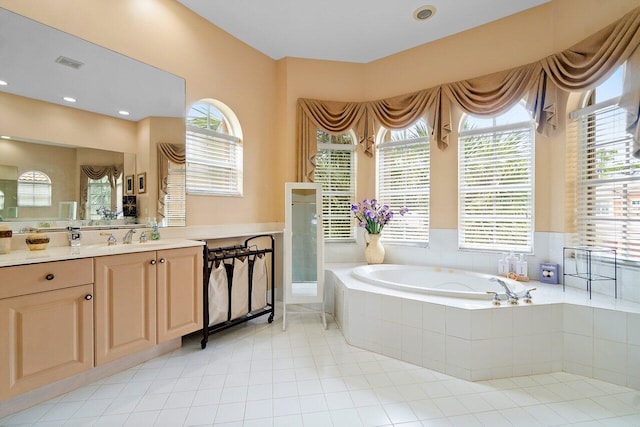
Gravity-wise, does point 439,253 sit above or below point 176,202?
below

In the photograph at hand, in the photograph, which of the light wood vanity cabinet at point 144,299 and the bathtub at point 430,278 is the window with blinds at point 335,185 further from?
the light wood vanity cabinet at point 144,299

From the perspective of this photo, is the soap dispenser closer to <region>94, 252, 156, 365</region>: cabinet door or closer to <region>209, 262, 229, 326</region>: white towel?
<region>94, 252, 156, 365</region>: cabinet door

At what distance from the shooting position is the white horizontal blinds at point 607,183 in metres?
2.19

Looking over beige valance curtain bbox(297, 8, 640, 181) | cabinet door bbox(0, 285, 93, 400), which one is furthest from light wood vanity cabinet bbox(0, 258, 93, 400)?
beige valance curtain bbox(297, 8, 640, 181)

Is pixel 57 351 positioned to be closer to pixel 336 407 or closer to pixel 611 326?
pixel 336 407

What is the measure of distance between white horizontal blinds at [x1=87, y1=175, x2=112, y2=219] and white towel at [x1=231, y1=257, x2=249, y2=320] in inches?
43.4

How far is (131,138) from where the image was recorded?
7.64 feet

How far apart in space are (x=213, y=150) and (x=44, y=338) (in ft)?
6.67

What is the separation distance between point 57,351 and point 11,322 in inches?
11.4

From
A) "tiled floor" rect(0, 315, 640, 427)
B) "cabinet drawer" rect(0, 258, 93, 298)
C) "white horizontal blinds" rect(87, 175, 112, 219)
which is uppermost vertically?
"white horizontal blinds" rect(87, 175, 112, 219)

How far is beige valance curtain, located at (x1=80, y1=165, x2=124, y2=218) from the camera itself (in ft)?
6.82

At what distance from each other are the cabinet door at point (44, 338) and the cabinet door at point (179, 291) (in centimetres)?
44

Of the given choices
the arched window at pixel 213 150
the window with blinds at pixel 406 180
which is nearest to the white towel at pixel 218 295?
the arched window at pixel 213 150

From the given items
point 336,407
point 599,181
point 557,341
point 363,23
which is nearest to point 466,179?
point 599,181
